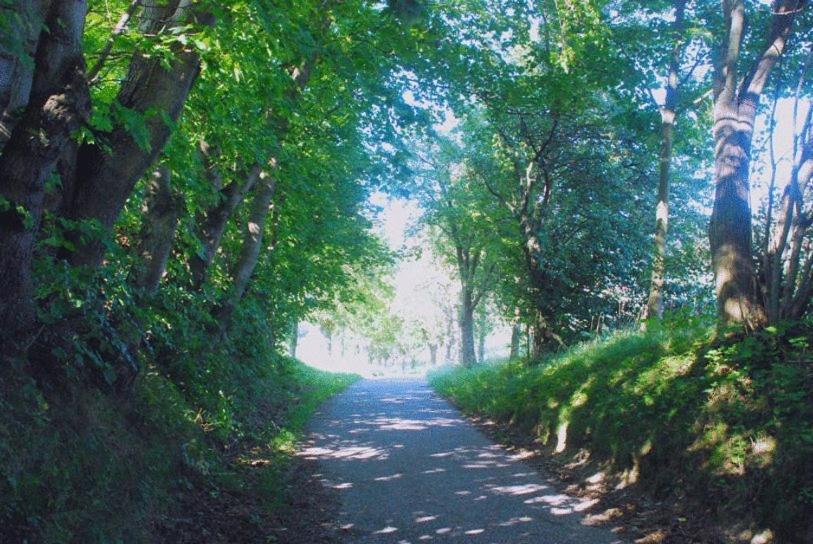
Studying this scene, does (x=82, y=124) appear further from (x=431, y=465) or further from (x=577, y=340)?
(x=577, y=340)

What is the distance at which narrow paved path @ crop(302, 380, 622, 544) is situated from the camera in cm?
556

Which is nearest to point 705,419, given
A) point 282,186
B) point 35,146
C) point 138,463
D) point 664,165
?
point 138,463

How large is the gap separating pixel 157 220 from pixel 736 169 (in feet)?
23.7

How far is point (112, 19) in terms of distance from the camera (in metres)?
6.99

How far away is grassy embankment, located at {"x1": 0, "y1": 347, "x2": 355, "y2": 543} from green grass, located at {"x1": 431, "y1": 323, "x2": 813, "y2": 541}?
3982 millimetres

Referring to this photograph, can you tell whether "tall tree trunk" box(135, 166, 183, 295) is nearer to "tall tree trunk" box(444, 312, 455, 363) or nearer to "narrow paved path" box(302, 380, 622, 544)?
"narrow paved path" box(302, 380, 622, 544)

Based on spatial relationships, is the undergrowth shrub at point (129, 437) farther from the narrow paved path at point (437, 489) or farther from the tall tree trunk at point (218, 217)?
the tall tree trunk at point (218, 217)

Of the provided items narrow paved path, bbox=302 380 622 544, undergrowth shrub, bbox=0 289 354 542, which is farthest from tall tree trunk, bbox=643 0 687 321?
undergrowth shrub, bbox=0 289 354 542

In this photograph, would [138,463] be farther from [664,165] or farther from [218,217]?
[664,165]

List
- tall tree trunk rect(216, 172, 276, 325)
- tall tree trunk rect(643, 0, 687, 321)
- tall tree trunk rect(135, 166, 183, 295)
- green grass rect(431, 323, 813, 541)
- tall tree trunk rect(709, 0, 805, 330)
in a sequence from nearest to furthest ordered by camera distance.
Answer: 1. green grass rect(431, 323, 813, 541)
2. tall tree trunk rect(709, 0, 805, 330)
3. tall tree trunk rect(135, 166, 183, 295)
4. tall tree trunk rect(216, 172, 276, 325)
5. tall tree trunk rect(643, 0, 687, 321)

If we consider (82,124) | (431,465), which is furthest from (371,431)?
(82,124)

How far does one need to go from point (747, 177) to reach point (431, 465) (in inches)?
220

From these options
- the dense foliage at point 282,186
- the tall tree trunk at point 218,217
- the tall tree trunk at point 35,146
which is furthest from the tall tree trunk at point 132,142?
the tall tree trunk at point 218,217

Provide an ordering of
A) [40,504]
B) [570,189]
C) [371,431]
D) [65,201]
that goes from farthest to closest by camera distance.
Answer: [570,189], [371,431], [65,201], [40,504]
